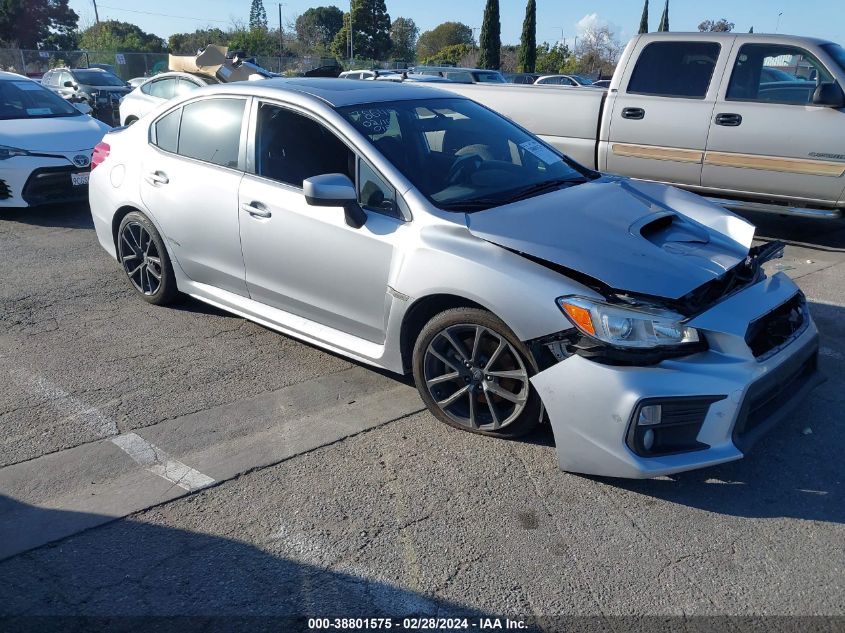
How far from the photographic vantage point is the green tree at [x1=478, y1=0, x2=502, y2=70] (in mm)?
49156

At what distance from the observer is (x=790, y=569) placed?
2875 mm

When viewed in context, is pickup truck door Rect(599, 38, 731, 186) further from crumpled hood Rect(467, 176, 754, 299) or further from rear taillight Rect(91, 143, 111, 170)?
rear taillight Rect(91, 143, 111, 170)

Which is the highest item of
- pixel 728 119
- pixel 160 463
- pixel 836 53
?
pixel 836 53

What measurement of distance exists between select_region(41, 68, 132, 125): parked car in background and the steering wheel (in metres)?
18.8

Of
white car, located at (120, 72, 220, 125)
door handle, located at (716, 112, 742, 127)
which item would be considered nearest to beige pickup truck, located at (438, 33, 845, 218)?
door handle, located at (716, 112, 742, 127)

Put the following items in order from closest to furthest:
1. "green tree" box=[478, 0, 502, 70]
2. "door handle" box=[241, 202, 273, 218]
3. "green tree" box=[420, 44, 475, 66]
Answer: "door handle" box=[241, 202, 273, 218], "green tree" box=[478, 0, 502, 70], "green tree" box=[420, 44, 475, 66]

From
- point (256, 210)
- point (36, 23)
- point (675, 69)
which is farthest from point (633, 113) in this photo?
point (36, 23)

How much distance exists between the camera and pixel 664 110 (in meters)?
7.85

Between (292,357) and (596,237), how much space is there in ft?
7.26

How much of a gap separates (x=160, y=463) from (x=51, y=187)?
236 inches

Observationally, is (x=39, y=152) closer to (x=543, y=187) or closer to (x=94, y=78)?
(x=543, y=187)

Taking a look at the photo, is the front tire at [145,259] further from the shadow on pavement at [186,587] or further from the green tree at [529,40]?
the green tree at [529,40]

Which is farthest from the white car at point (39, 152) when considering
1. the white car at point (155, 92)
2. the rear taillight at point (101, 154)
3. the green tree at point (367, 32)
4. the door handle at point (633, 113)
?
the green tree at point (367, 32)

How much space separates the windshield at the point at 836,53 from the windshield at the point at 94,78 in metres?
19.3
